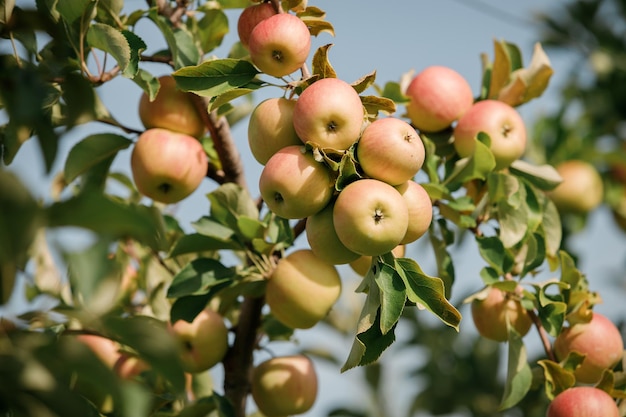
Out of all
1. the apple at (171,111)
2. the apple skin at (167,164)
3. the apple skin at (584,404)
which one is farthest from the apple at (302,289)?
the apple skin at (584,404)

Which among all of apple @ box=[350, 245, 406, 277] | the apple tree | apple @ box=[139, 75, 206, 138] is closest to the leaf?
the apple tree

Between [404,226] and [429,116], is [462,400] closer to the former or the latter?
[429,116]

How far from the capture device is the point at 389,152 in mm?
1264

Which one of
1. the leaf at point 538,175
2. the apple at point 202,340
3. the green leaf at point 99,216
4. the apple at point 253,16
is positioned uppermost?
the green leaf at point 99,216

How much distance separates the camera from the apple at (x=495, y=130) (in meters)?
1.76

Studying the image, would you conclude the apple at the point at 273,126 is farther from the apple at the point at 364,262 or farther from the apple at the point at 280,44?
the apple at the point at 364,262

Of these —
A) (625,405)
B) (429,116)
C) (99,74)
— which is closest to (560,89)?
(429,116)

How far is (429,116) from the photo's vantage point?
1818mm

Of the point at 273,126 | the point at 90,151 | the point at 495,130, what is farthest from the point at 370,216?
the point at 90,151

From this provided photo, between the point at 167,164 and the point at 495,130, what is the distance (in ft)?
2.47

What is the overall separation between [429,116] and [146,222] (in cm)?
122

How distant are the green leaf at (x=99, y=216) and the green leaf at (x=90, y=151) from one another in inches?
39.9

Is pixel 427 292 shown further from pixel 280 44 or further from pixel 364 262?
pixel 280 44

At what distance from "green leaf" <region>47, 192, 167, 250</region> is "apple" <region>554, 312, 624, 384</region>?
3.89 ft
